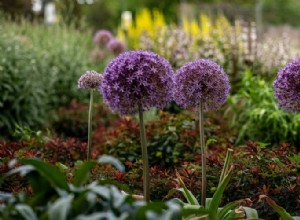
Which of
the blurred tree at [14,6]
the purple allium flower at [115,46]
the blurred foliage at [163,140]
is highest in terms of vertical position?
the blurred tree at [14,6]

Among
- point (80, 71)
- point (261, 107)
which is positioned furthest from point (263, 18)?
point (261, 107)

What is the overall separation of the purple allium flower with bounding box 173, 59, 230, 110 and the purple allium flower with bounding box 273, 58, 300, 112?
347mm

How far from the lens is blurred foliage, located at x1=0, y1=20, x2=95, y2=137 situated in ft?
20.4

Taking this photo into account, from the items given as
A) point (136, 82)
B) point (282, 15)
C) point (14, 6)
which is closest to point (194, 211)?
point (136, 82)

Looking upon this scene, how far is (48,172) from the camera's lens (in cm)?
237

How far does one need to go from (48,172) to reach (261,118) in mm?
3364

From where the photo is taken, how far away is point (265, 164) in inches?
141

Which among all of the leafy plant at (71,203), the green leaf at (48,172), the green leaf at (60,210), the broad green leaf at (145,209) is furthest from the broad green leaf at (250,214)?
the green leaf at (60,210)

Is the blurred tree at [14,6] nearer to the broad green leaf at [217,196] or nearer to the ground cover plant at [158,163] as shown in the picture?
the ground cover plant at [158,163]

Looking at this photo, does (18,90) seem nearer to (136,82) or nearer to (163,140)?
(163,140)

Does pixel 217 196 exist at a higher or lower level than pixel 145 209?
lower

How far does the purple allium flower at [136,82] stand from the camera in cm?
282

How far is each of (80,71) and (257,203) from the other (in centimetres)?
527

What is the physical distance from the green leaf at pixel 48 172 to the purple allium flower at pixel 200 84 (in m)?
0.97
